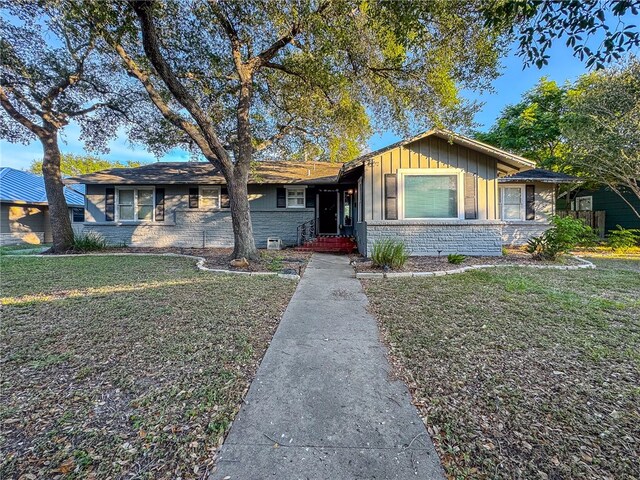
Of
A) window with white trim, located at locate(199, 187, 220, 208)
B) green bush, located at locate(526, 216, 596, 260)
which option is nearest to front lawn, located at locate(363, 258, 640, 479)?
green bush, located at locate(526, 216, 596, 260)

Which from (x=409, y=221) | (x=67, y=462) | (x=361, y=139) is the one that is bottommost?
(x=67, y=462)

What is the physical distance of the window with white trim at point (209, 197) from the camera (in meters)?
13.1

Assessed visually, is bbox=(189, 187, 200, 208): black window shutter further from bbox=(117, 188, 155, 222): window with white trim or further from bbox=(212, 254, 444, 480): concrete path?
bbox=(212, 254, 444, 480): concrete path

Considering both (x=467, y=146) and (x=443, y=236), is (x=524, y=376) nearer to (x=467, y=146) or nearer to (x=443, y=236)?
(x=443, y=236)

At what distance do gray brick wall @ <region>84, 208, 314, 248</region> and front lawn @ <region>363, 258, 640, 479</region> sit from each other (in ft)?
28.0

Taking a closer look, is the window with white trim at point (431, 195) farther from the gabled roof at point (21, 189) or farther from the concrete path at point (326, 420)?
the gabled roof at point (21, 189)

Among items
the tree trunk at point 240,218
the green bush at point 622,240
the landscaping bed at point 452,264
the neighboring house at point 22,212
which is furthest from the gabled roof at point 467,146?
the neighboring house at point 22,212

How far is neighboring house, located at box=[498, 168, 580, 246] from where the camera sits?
42.3 feet

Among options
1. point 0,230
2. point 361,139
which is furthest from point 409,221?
point 0,230

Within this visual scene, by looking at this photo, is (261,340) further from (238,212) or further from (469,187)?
(469,187)

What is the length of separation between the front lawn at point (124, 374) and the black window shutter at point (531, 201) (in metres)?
12.9

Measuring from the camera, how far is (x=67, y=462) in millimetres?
1650

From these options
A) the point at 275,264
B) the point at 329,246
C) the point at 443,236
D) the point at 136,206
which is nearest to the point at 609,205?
the point at 443,236

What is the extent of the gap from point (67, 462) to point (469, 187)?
10.1m
